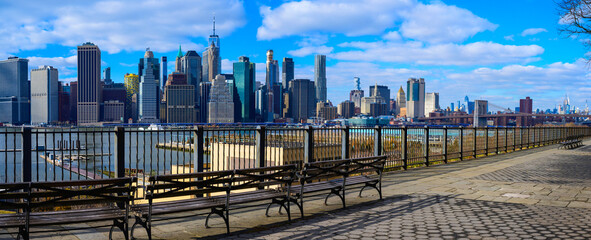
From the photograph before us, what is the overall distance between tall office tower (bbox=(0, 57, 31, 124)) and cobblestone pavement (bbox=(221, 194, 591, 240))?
182946 millimetres

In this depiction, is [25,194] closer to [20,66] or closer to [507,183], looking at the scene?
[507,183]

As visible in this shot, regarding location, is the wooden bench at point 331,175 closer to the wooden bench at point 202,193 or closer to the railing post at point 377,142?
the wooden bench at point 202,193

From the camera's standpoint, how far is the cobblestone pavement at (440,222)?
5824 millimetres

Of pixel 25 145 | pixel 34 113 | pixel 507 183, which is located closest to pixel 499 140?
pixel 507 183

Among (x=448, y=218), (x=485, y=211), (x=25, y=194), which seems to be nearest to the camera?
(x=25, y=194)

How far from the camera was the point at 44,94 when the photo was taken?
17500 cm

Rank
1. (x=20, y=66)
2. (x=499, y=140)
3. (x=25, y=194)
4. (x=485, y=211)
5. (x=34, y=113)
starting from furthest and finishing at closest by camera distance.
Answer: (x=20, y=66) < (x=34, y=113) < (x=499, y=140) < (x=485, y=211) < (x=25, y=194)

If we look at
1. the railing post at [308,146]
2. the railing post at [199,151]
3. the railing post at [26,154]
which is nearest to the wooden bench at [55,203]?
the railing post at [26,154]

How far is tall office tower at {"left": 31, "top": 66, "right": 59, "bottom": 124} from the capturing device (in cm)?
17162

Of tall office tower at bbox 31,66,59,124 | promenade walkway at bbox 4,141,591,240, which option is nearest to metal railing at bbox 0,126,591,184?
promenade walkway at bbox 4,141,591,240

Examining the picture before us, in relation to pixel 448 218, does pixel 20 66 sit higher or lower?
higher

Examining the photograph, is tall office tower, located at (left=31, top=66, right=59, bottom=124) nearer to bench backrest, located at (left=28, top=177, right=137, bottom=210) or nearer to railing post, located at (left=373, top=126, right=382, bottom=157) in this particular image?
railing post, located at (left=373, top=126, right=382, bottom=157)

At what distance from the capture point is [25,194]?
462cm

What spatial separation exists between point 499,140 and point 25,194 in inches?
870
